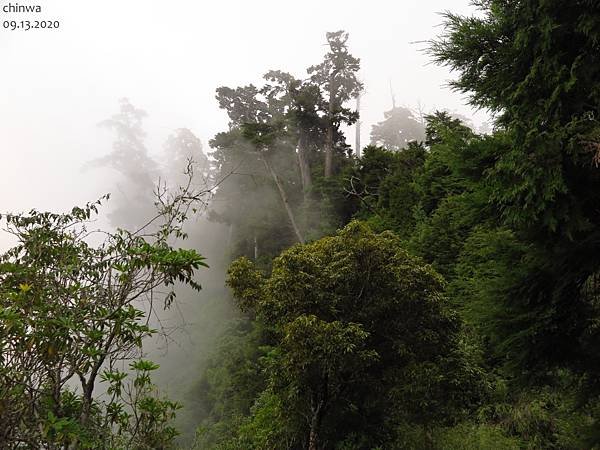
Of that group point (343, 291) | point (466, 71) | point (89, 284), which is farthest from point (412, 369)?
point (89, 284)

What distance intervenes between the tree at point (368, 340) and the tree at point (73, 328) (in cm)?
415

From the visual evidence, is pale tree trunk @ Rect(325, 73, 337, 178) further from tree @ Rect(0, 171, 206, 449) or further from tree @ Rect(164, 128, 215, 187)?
tree @ Rect(164, 128, 215, 187)

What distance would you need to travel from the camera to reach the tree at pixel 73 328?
10.8 ft

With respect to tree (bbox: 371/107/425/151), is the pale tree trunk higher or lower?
lower

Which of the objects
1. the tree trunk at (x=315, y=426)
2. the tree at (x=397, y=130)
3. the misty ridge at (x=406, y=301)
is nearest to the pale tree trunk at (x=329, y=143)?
the misty ridge at (x=406, y=301)

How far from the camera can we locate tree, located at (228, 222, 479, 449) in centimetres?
813

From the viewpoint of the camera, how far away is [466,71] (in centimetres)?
585

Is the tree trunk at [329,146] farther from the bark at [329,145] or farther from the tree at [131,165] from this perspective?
the tree at [131,165]

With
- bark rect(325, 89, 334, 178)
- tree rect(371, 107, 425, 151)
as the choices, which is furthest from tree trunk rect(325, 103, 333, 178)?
tree rect(371, 107, 425, 151)

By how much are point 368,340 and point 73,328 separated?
655 centimetres

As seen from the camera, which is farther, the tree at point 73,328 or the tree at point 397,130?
the tree at point 397,130

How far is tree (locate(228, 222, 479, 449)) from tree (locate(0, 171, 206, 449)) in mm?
4154

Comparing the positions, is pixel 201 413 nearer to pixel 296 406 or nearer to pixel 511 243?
pixel 296 406

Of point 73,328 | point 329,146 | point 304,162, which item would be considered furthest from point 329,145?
point 73,328
